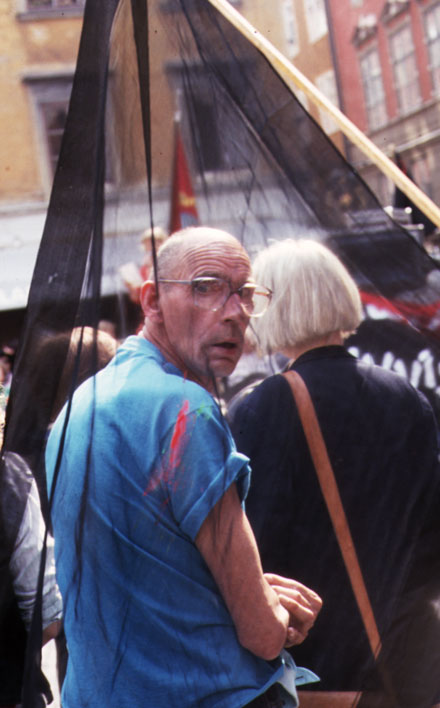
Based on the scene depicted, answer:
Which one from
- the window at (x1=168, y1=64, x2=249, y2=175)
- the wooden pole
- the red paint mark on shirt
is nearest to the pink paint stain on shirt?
the red paint mark on shirt

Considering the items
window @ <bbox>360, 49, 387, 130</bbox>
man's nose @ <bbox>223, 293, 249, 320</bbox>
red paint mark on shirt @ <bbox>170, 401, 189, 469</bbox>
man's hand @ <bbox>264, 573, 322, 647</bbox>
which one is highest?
window @ <bbox>360, 49, 387, 130</bbox>

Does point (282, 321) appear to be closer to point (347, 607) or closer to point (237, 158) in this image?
point (237, 158)

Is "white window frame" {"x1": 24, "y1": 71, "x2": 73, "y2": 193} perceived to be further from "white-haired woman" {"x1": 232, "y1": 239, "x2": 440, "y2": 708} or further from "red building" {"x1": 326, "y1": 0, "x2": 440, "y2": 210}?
"red building" {"x1": 326, "y1": 0, "x2": 440, "y2": 210}

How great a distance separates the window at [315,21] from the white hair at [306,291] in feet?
6.24

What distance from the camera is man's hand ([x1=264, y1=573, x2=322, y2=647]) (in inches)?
50.9

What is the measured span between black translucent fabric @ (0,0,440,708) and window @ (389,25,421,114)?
11.0 m

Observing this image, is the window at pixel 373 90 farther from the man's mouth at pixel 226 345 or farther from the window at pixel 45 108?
the man's mouth at pixel 226 345

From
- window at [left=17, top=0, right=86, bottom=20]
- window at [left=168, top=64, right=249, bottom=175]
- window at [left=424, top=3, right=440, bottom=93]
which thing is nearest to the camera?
window at [left=168, top=64, right=249, bottom=175]

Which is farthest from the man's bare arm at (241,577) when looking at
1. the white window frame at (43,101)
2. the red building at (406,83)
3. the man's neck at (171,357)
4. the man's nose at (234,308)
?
the red building at (406,83)

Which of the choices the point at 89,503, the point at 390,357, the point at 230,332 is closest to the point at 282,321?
the point at 390,357

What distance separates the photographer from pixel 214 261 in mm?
1289

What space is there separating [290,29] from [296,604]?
7.57 feet

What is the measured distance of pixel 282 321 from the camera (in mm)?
1608

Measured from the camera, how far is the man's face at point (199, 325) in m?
1.26
